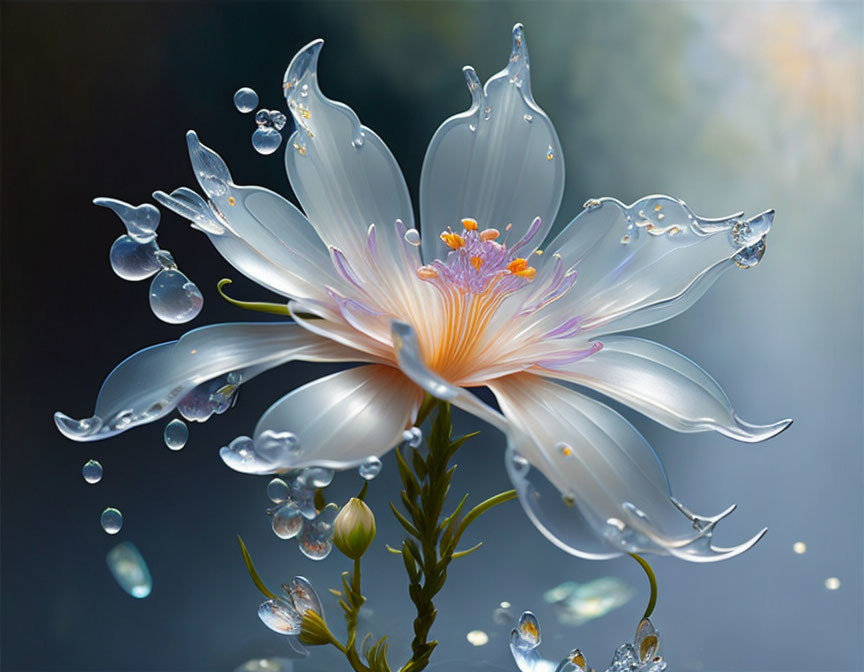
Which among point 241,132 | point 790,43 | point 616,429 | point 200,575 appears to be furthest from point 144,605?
point 790,43

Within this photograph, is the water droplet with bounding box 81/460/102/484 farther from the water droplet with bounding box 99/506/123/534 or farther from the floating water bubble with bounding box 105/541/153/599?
the floating water bubble with bounding box 105/541/153/599

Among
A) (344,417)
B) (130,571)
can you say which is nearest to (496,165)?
(344,417)

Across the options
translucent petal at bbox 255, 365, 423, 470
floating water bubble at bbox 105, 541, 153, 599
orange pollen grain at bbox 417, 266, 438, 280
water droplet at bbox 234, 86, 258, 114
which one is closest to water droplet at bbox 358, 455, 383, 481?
translucent petal at bbox 255, 365, 423, 470

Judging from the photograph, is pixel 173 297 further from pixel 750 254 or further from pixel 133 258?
pixel 750 254

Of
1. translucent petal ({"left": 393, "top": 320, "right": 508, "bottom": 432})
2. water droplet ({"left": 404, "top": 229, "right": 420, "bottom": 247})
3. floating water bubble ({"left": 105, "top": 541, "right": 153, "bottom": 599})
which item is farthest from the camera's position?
floating water bubble ({"left": 105, "top": 541, "right": 153, "bottom": 599})

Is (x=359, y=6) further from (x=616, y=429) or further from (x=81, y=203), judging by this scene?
(x=616, y=429)

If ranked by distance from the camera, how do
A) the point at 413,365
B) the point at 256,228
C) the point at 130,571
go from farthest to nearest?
the point at 130,571 < the point at 256,228 < the point at 413,365
